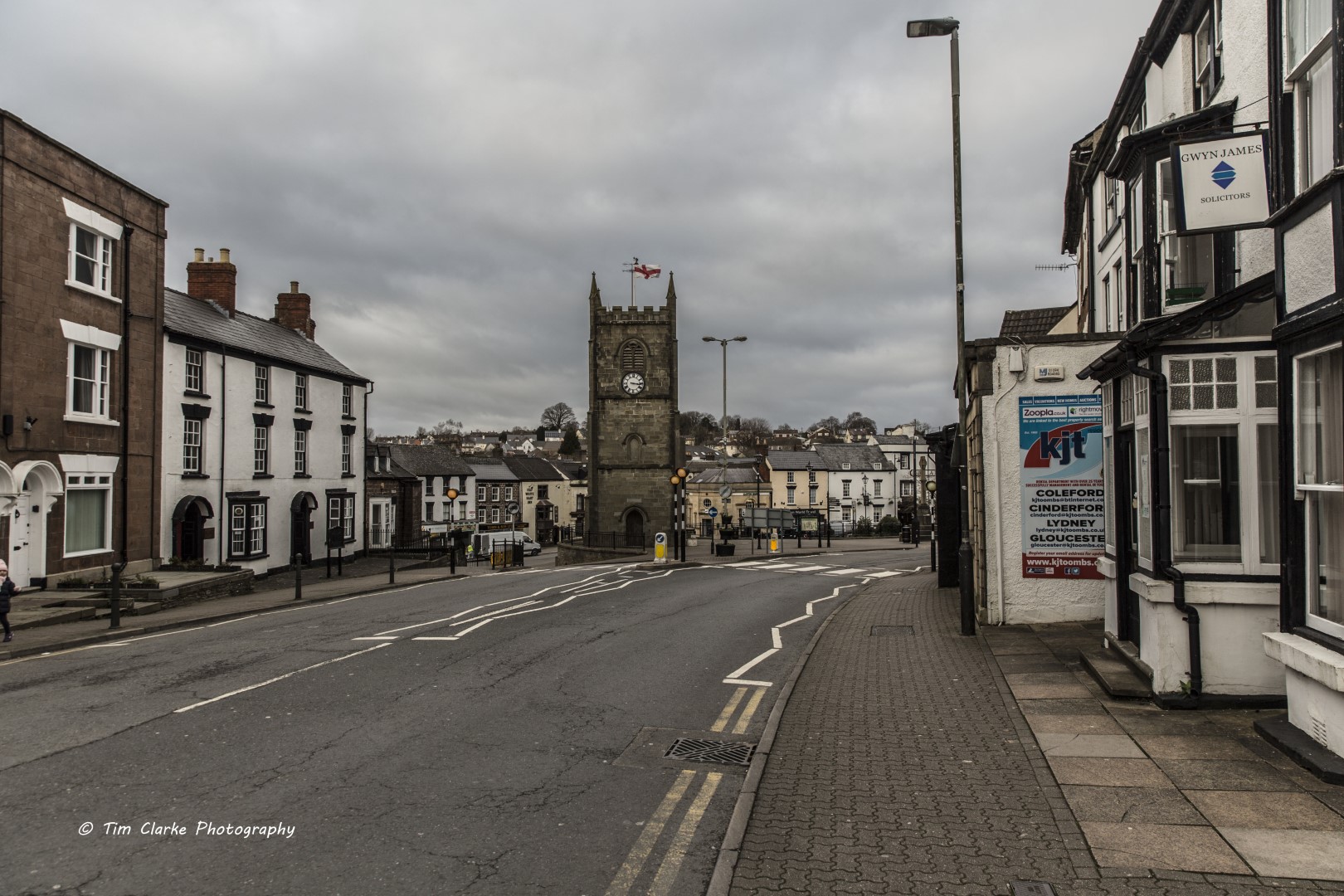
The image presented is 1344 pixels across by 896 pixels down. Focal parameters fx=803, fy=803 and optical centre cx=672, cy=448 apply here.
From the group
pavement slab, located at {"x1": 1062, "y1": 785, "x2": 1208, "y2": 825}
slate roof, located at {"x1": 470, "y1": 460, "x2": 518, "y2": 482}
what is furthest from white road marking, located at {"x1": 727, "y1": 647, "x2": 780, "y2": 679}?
slate roof, located at {"x1": 470, "y1": 460, "x2": 518, "y2": 482}

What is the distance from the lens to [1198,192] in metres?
7.70

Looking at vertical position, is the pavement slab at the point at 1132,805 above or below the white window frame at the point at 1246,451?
below

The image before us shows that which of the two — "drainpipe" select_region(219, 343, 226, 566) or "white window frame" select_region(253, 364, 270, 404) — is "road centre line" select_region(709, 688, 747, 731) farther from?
"white window frame" select_region(253, 364, 270, 404)

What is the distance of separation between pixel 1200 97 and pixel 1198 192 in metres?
3.60

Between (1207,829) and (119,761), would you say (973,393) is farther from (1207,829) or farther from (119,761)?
(119,761)

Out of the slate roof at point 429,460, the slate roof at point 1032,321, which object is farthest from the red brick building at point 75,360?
the slate roof at point 429,460

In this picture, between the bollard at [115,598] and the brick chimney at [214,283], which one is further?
the brick chimney at [214,283]

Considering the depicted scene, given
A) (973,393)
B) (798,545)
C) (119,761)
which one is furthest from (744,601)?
(798,545)

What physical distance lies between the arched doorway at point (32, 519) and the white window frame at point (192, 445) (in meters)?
6.41

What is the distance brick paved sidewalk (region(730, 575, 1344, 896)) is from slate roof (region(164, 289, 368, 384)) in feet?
77.3

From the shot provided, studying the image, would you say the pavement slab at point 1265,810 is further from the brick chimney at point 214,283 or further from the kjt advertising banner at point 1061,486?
the brick chimney at point 214,283

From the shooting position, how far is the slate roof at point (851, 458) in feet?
260

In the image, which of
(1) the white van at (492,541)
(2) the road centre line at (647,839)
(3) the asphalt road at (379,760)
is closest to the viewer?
(2) the road centre line at (647,839)

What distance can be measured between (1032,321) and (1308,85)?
836 inches
